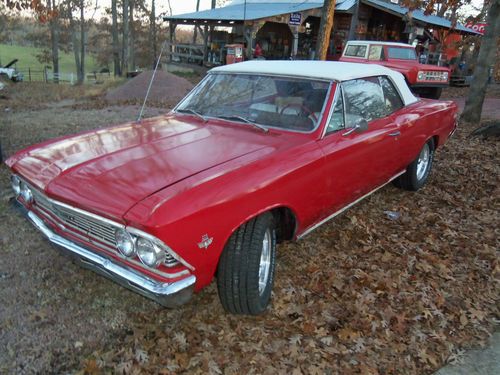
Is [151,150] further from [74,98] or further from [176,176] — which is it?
[74,98]

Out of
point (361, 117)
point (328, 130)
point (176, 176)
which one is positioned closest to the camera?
point (176, 176)

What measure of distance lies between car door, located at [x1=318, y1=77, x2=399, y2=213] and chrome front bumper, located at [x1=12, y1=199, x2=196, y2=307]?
151cm

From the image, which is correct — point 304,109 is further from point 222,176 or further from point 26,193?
point 26,193

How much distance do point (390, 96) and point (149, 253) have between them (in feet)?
10.8

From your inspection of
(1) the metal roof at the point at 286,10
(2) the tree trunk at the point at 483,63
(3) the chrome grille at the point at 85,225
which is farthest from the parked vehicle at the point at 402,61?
(3) the chrome grille at the point at 85,225

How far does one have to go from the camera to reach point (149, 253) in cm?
226

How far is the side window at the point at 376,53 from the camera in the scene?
13516 millimetres

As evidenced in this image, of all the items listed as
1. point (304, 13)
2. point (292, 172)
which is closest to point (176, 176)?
point (292, 172)

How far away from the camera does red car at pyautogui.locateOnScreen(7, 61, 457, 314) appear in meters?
2.29

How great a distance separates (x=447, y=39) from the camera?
25781 mm

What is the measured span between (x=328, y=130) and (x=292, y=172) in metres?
0.72

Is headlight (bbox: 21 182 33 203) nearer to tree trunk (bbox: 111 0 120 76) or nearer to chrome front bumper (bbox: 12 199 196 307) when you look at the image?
chrome front bumper (bbox: 12 199 196 307)

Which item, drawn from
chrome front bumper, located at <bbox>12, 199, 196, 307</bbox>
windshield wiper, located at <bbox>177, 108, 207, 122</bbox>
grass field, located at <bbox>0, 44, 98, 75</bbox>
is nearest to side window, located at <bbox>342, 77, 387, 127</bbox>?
windshield wiper, located at <bbox>177, 108, 207, 122</bbox>

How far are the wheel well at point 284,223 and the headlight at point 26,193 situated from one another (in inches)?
68.3
